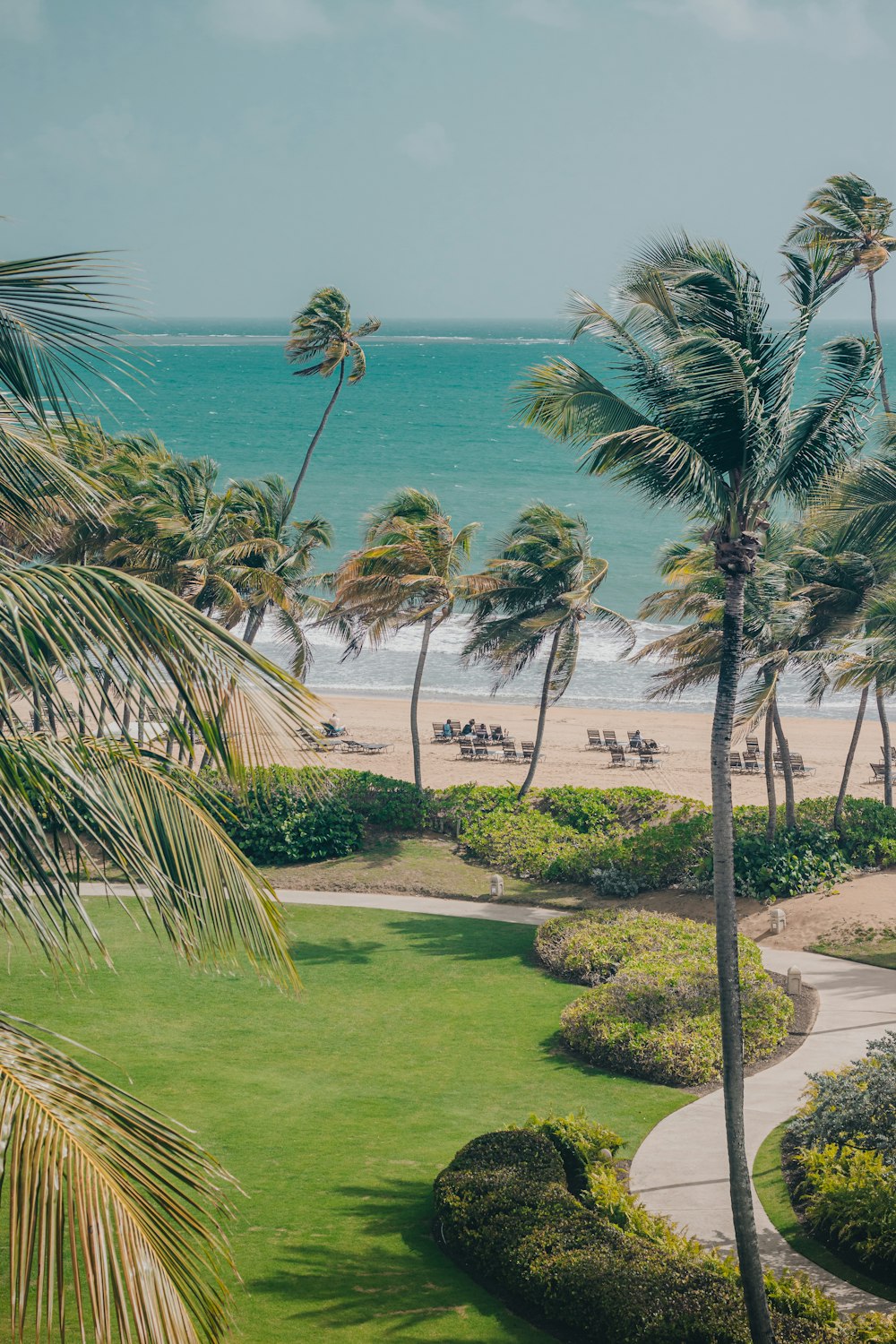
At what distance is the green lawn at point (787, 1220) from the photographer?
35.2ft

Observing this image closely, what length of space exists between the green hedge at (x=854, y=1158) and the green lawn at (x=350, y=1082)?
210 cm

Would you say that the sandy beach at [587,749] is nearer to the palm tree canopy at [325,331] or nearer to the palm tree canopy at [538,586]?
the palm tree canopy at [538,586]

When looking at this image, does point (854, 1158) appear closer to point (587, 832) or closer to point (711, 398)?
point (711, 398)

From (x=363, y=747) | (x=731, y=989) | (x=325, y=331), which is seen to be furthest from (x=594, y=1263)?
(x=363, y=747)

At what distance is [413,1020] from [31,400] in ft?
42.8

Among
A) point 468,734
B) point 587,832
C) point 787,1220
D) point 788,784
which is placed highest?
point 788,784

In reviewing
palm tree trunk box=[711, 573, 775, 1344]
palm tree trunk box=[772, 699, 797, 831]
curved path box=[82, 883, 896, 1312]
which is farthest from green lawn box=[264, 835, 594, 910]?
palm tree trunk box=[711, 573, 775, 1344]

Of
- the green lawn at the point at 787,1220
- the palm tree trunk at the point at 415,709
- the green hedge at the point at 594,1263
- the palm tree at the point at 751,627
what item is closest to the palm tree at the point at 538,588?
the palm tree trunk at the point at 415,709

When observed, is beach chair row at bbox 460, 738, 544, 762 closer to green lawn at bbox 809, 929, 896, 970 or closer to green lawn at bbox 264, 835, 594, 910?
green lawn at bbox 264, 835, 594, 910

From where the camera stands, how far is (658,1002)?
1669 cm

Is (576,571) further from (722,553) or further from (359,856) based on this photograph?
(722,553)

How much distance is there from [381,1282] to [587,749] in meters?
29.9

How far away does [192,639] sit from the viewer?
468cm

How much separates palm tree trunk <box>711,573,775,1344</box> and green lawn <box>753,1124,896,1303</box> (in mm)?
1739
